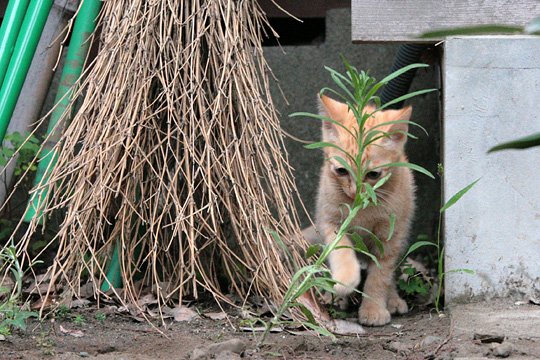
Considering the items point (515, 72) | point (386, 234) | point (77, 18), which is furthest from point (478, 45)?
point (77, 18)

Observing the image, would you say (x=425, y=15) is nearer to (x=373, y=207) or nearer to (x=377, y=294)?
(x=373, y=207)

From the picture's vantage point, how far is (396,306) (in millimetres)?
3064

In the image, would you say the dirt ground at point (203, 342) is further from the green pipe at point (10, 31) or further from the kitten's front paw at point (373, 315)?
the green pipe at point (10, 31)

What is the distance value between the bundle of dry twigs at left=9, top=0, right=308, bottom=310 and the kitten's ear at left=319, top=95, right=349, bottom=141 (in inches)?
8.6

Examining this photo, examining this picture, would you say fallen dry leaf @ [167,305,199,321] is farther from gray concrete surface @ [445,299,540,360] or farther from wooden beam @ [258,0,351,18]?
wooden beam @ [258,0,351,18]

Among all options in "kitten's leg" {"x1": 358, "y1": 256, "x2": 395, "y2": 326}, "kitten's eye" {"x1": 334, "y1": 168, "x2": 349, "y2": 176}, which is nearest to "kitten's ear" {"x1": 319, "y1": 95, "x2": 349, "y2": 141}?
Answer: "kitten's eye" {"x1": 334, "y1": 168, "x2": 349, "y2": 176}

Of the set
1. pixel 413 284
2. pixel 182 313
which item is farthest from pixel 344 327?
pixel 182 313

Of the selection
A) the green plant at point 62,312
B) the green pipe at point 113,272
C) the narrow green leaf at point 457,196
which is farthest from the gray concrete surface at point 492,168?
the green plant at point 62,312

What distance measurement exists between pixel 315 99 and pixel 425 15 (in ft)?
3.71

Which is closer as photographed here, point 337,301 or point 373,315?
point 373,315

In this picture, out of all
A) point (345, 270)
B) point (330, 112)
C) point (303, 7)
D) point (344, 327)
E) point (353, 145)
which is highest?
point (303, 7)

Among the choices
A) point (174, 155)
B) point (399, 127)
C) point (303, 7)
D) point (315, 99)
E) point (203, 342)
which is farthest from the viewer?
point (315, 99)

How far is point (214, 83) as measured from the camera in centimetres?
287

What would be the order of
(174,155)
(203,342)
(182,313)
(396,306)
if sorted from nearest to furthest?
(203,342) < (182,313) < (174,155) < (396,306)
